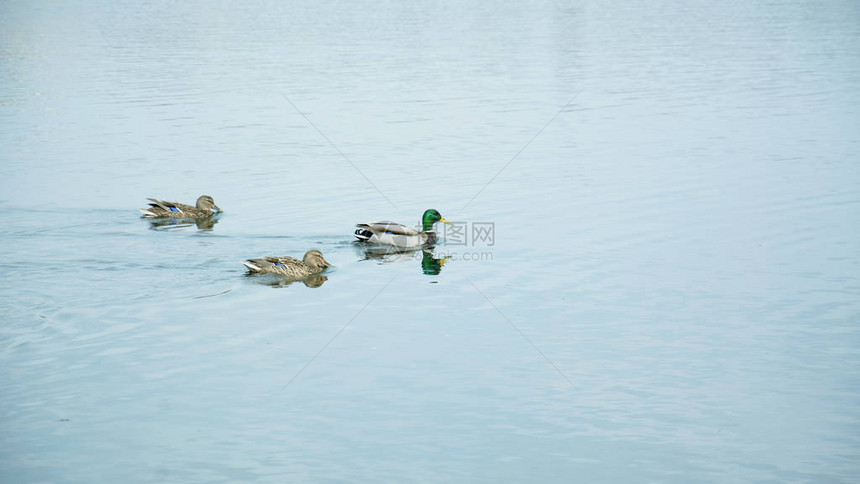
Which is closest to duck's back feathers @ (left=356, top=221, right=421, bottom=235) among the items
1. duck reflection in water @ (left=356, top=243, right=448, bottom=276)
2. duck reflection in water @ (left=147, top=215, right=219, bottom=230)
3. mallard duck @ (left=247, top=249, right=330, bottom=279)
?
duck reflection in water @ (left=356, top=243, right=448, bottom=276)

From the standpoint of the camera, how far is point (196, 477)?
9648 millimetres

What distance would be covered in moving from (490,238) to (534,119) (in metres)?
14.0

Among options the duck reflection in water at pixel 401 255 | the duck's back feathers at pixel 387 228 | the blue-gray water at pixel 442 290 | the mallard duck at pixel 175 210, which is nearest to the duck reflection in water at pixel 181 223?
the mallard duck at pixel 175 210

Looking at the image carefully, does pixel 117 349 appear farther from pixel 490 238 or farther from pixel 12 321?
pixel 490 238

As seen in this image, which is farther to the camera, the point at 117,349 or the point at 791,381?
the point at 117,349

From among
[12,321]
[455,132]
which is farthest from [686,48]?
[12,321]

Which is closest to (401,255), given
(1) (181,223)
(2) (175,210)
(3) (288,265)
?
(3) (288,265)

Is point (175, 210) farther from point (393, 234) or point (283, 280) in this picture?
point (393, 234)

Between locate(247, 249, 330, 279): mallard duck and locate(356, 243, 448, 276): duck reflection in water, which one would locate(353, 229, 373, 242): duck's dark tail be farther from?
locate(247, 249, 330, 279): mallard duck

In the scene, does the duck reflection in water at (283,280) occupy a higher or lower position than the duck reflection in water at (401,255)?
lower

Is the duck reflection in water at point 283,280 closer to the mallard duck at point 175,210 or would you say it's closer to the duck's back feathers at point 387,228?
the duck's back feathers at point 387,228

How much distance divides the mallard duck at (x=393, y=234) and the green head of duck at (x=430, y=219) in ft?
0.08

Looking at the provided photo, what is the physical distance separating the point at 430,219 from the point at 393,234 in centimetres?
105

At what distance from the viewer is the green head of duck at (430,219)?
18562 millimetres
